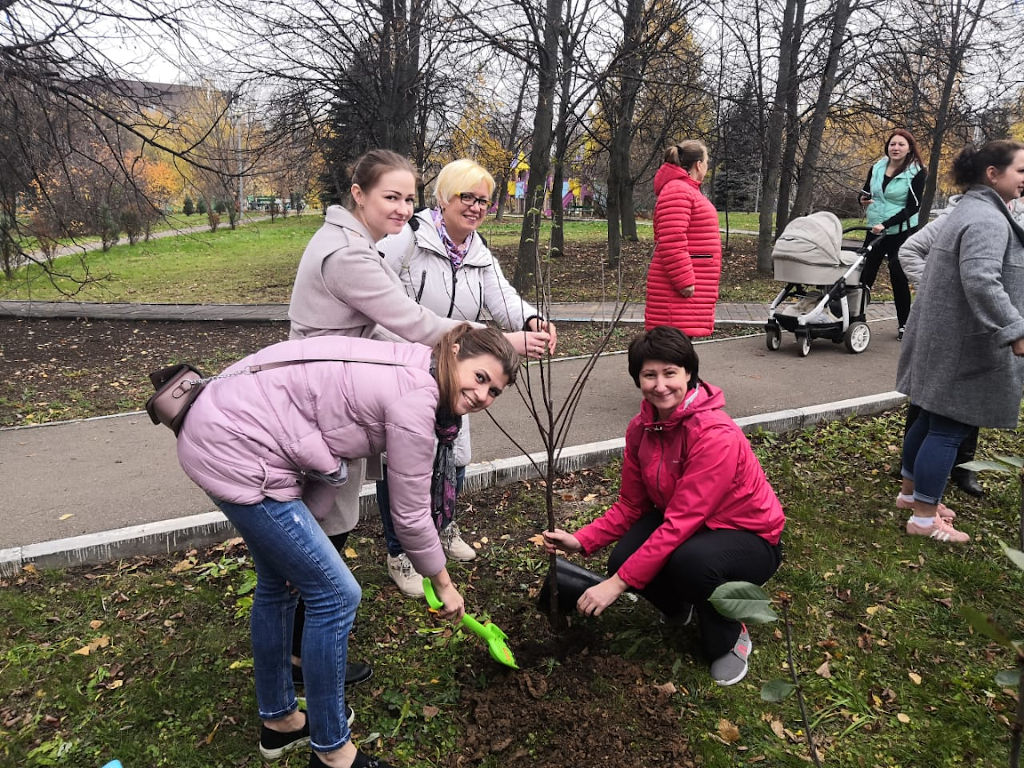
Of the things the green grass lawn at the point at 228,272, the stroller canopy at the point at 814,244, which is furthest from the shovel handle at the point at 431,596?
the stroller canopy at the point at 814,244

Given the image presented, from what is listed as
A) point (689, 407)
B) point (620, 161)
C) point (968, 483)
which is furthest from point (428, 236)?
point (620, 161)

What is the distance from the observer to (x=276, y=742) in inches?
88.9

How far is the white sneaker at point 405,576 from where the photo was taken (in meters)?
3.10

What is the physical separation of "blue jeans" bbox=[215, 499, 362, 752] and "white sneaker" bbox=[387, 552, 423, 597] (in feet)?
3.11

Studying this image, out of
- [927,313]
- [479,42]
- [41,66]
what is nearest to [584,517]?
[927,313]

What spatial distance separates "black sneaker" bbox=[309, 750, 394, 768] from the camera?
6.86 ft

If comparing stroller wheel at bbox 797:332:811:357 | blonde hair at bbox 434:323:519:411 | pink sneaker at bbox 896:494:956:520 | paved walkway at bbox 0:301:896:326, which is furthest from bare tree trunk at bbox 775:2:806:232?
blonde hair at bbox 434:323:519:411

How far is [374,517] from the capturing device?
3.81 metres

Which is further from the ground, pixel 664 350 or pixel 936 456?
pixel 664 350

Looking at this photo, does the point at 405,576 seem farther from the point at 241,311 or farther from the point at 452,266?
the point at 241,311

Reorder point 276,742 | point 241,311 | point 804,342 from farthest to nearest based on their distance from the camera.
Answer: point 241,311, point 804,342, point 276,742

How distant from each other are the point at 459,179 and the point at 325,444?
1465 millimetres

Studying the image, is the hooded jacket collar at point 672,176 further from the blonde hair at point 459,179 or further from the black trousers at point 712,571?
the black trousers at point 712,571

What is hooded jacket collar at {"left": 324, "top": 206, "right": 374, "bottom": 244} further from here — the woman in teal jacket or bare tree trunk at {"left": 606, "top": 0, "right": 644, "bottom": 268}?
bare tree trunk at {"left": 606, "top": 0, "right": 644, "bottom": 268}
